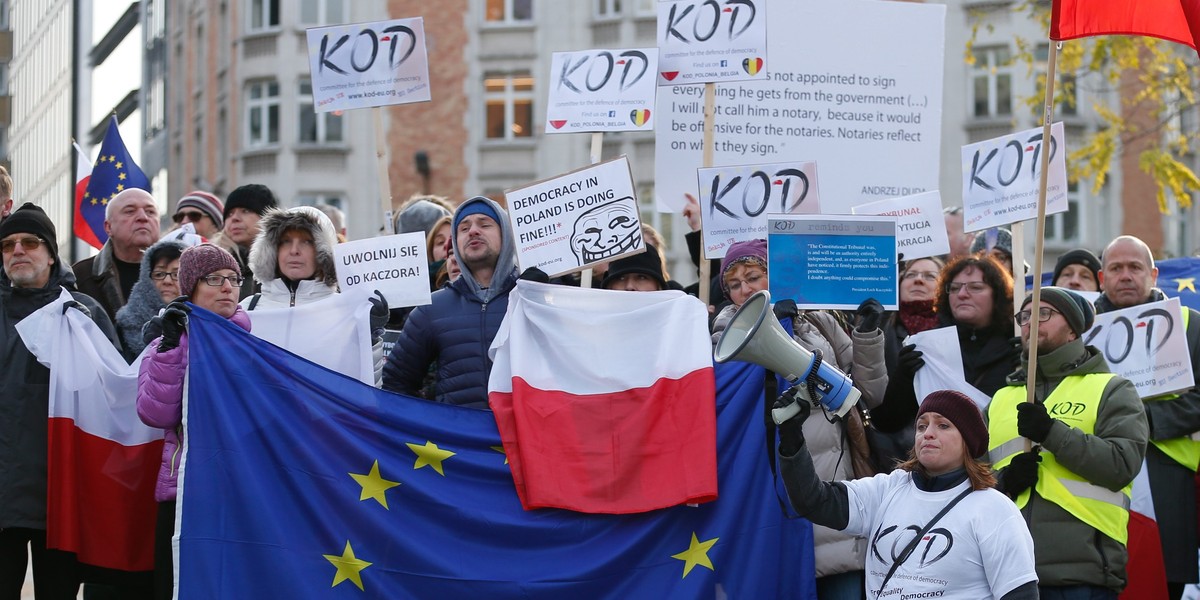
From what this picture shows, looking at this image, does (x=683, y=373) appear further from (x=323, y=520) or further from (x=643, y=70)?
(x=643, y=70)

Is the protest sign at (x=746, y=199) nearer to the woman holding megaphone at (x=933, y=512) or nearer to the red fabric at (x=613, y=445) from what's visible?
the red fabric at (x=613, y=445)

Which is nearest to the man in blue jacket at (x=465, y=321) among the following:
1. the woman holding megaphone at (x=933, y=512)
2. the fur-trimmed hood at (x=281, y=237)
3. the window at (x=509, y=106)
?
the fur-trimmed hood at (x=281, y=237)

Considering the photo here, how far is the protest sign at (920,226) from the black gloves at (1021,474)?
2325mm

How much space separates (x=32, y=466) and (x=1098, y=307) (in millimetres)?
5227

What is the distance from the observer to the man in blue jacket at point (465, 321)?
802 centimetres

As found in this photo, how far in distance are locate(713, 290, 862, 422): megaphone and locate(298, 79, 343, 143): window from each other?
1277 inches

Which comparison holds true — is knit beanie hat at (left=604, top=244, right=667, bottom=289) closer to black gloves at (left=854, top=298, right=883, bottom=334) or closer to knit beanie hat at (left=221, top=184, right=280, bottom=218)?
black gloves at (left=854, top=298, right=883, bottom=334)

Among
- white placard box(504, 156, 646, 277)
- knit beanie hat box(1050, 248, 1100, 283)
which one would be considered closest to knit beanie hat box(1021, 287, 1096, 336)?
white placard box(504, 156, 646, 277)

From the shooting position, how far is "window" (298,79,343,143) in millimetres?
38500

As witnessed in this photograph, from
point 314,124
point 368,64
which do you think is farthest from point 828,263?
point 314,124

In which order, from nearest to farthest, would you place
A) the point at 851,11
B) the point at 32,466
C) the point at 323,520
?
the point at 323,520 < the point at 32,466 < the point at 851,11

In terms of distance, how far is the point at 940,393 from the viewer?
687 centimetres

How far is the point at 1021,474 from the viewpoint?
24.6 feet

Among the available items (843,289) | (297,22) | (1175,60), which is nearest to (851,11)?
(843,289)
